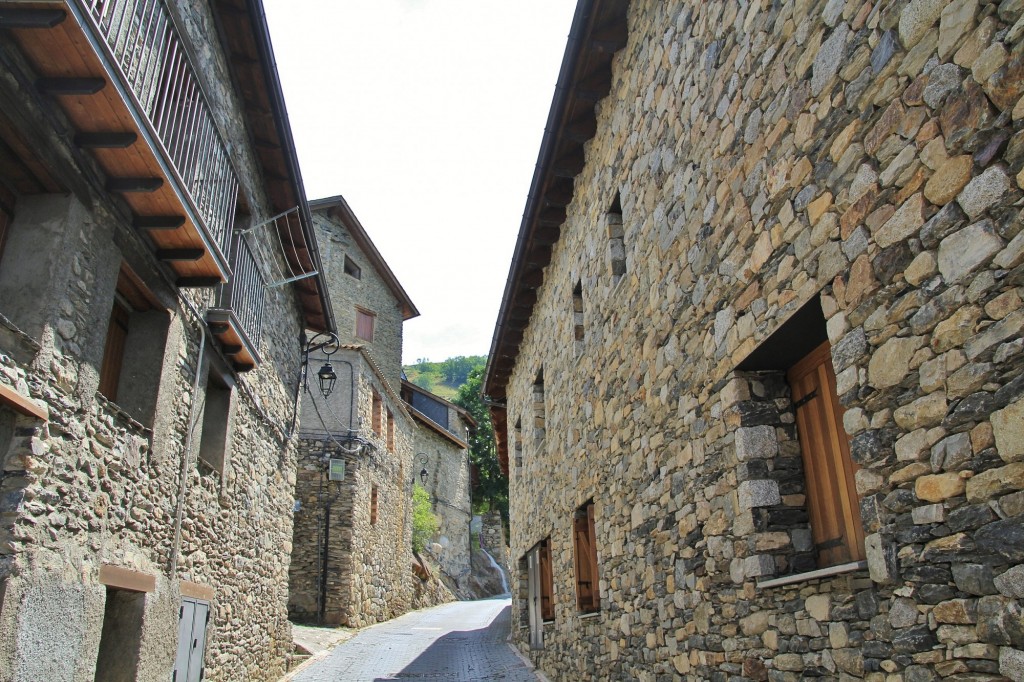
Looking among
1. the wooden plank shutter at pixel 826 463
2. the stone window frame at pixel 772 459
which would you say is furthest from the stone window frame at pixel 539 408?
the wooden plank shutter at pixel 826 463

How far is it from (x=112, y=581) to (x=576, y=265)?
5.73 m

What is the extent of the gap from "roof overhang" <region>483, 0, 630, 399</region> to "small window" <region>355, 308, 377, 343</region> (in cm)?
1179

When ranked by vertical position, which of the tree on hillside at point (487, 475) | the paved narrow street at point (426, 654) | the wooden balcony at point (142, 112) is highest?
the tree on hillside at point (487, 475)

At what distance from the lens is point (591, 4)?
641 centimetres

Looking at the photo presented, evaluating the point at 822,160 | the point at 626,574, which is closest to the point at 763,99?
the point at 822,160

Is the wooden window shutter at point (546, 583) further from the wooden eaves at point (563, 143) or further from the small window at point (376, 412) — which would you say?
the small window at point (376, 412)

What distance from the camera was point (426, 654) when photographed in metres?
Result: 12.2

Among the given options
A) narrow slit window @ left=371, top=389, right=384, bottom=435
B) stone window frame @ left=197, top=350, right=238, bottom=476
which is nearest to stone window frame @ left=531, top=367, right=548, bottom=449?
stone window frame @ left=197, top=350, right=238, bottom=476

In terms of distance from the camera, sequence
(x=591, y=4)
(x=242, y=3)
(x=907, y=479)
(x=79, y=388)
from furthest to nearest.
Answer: (x=242, y=3), (x=591, y=4), (x=79, y=388), (x=907, y=479)

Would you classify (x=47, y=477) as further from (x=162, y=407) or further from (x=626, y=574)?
(x=626, y=574)

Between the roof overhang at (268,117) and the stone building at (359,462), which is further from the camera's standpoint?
the stone building at (359,462)

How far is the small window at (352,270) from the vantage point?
23203 mm

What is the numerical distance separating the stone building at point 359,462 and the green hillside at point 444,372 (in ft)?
196

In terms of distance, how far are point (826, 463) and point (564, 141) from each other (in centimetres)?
501
